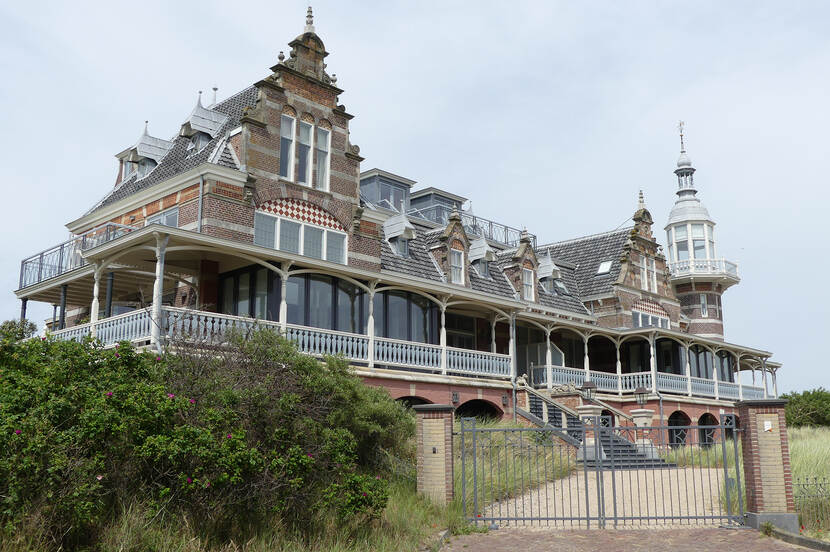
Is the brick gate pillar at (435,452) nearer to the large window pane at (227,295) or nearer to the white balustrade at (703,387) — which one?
the large window pane at (227,295)

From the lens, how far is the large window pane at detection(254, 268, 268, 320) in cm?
2155

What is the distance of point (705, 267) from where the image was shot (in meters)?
43.2

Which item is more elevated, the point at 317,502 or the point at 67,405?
the point at 67,405

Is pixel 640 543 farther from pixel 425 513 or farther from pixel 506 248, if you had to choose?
pixel 506 248

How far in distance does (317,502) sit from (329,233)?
12.0 meters

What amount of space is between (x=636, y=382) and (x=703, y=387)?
4511 mm

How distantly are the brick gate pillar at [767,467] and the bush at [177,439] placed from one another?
6669 mm

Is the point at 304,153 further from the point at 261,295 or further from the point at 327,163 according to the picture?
the point at 261,295

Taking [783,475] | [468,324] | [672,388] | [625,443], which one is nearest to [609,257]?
[672,388]

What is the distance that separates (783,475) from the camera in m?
14.1

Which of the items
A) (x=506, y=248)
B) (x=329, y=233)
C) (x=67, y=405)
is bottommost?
(x=67, y=405)

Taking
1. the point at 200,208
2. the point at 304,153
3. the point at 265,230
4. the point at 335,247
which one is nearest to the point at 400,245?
the point at 335,247

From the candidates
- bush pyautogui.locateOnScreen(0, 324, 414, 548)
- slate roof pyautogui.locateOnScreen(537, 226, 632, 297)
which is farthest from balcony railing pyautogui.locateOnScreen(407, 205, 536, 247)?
bush pyautogui.locateOnScreen(0, 324, 414, 548)

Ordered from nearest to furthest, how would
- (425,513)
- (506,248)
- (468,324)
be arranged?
(425,513)
(468,324)
(506,248)
